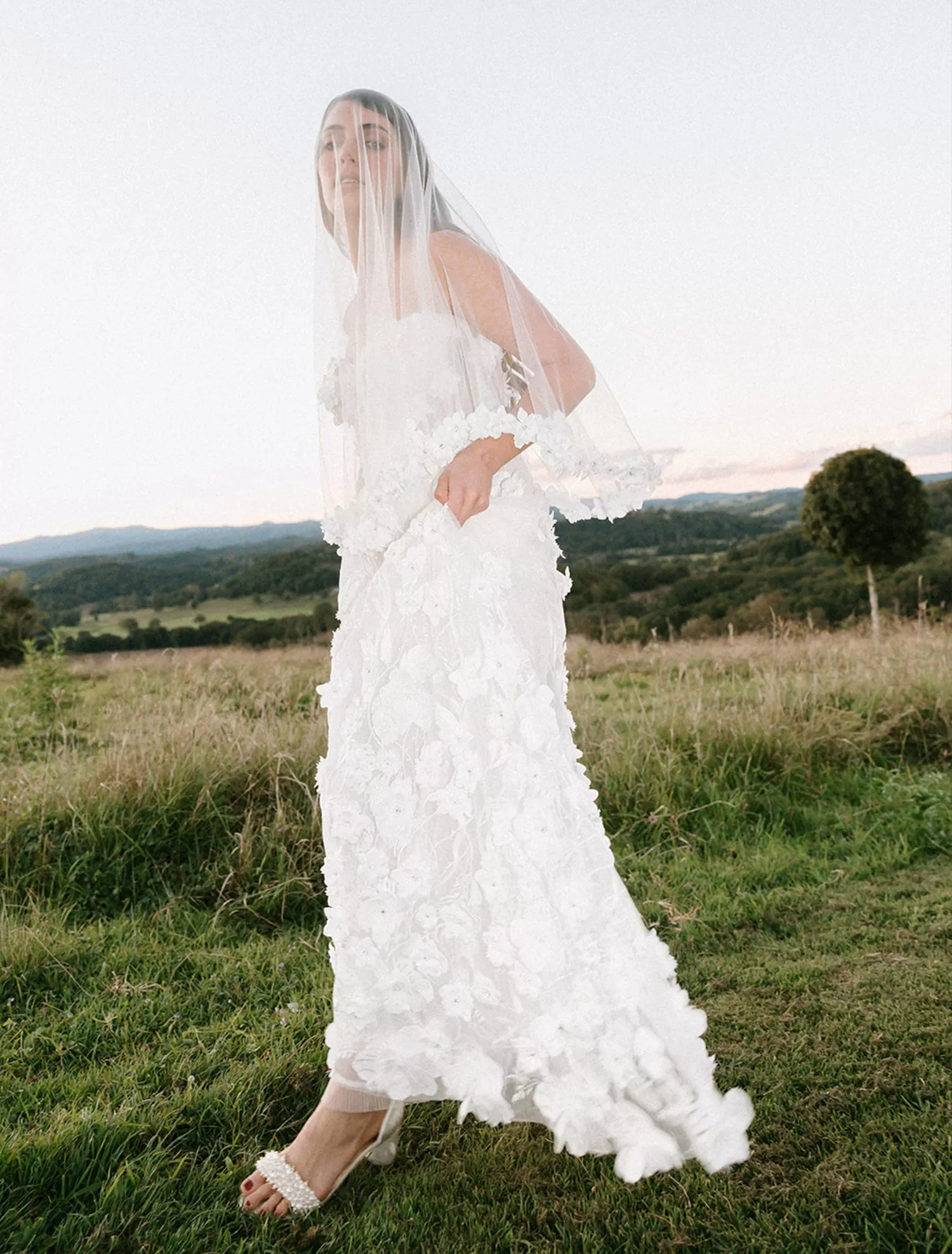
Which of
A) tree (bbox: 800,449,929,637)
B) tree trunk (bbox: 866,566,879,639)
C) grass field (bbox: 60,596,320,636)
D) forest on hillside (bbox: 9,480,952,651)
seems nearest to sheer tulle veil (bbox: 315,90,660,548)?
forest on hillside (bbox: 9,480,952,651)

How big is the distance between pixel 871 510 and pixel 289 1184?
1847 centimetres

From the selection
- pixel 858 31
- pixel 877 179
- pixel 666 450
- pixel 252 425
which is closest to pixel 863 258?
pixel 877 179

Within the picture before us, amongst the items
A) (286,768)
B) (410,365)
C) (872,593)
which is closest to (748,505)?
(872,593)

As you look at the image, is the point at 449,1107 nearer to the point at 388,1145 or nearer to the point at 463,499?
the point at 388,1145

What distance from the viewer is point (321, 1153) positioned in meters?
1.81

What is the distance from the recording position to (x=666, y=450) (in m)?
2.07

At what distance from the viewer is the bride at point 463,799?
176 cm

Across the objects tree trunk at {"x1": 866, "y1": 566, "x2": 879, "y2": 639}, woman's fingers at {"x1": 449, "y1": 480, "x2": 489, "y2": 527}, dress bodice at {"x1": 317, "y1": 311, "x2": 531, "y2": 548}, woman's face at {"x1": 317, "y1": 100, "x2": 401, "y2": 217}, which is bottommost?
tree trunk at {"x1": 866, "y1": 566, "x2": 879, "y2": 639}

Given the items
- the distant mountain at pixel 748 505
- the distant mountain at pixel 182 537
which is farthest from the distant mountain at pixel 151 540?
the distant mountain at pixel 748 505

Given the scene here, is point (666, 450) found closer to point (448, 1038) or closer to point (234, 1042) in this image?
point (448, 1038)

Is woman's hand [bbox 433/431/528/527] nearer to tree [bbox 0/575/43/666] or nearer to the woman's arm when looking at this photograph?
the woman's arm

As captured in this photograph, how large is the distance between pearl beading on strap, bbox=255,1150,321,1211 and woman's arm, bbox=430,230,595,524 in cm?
146

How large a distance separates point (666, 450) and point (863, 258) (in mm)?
8706

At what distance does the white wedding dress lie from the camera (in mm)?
1761
